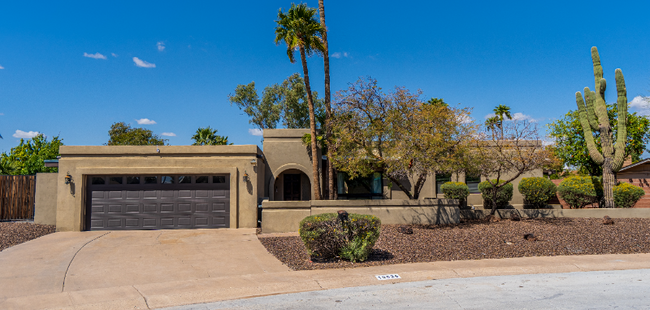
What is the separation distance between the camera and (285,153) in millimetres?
19422

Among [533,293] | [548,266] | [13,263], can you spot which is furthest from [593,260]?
[13,263]

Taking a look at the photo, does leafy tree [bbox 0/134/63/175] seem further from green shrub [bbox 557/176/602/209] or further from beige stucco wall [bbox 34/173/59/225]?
green shrub [bbox 557/176/602/209]

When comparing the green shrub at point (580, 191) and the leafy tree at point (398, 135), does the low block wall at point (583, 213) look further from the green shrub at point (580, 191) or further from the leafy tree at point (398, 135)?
the leafy tree at point (398, 135)

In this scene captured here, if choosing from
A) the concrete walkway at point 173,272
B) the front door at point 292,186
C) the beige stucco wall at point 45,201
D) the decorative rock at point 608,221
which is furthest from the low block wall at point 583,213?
the beige stucco wall at point 45,201

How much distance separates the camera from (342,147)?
14.4 m

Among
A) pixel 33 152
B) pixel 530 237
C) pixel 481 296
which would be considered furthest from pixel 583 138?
pixel 33 152

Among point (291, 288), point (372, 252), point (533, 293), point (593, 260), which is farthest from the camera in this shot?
point (372, 252)

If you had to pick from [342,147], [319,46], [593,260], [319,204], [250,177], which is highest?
[319,46]

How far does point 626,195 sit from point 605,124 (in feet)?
9.62

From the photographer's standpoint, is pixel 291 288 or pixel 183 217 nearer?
pixel 291 288

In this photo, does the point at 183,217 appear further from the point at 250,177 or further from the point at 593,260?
the point at 593,260

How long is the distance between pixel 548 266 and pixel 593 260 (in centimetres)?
161

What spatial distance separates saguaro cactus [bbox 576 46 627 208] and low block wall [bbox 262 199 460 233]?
274 inches

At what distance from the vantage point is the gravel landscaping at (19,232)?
12250 millimetres
